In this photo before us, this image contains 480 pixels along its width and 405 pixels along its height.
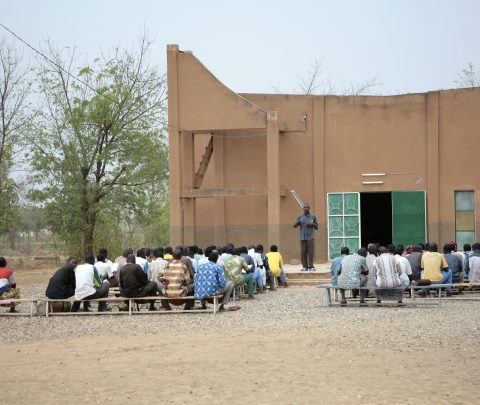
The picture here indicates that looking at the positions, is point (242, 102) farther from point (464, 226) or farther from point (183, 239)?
point (464, 226)

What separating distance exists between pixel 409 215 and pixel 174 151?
7.63 meters

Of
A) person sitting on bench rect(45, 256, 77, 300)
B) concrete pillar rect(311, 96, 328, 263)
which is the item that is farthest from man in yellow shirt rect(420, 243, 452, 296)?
concrete pillar rect(311, 96, 328, 263)

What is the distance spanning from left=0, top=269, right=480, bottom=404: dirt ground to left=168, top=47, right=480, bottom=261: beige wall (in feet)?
50.9

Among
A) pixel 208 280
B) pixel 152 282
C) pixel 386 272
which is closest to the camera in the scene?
pixel 386 272

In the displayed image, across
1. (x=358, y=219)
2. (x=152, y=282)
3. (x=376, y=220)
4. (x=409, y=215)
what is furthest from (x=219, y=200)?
(x=152, y=282)

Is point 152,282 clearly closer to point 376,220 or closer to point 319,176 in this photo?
point 319,176

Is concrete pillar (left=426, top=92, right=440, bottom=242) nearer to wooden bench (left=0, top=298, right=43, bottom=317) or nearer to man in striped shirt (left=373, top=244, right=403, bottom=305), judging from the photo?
man in striped shirt (left=373, top=244, right=403, bottom=305)

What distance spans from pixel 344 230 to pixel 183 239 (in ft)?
16.8

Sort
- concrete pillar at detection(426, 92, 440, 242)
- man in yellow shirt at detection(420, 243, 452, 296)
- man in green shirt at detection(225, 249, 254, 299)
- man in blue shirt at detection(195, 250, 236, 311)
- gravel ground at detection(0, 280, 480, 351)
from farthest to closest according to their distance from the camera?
concrete pillar at detection(426, 92, 440, 242) → man in green shirt at detection(225, 249, 254, 299) → man in yellow shirt at detection(420, 243, 452, 296) → man in blue shirt at detection(195, 250, 236, 311) → gravel ground at detection(0, 280, 480, 351)

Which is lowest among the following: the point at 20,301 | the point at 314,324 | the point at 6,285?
the point at 314,324

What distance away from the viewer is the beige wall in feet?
93.4

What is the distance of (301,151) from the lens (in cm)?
2948

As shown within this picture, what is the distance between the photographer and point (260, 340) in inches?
516

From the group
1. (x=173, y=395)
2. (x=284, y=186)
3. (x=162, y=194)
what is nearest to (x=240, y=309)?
(x=173, y=395)
